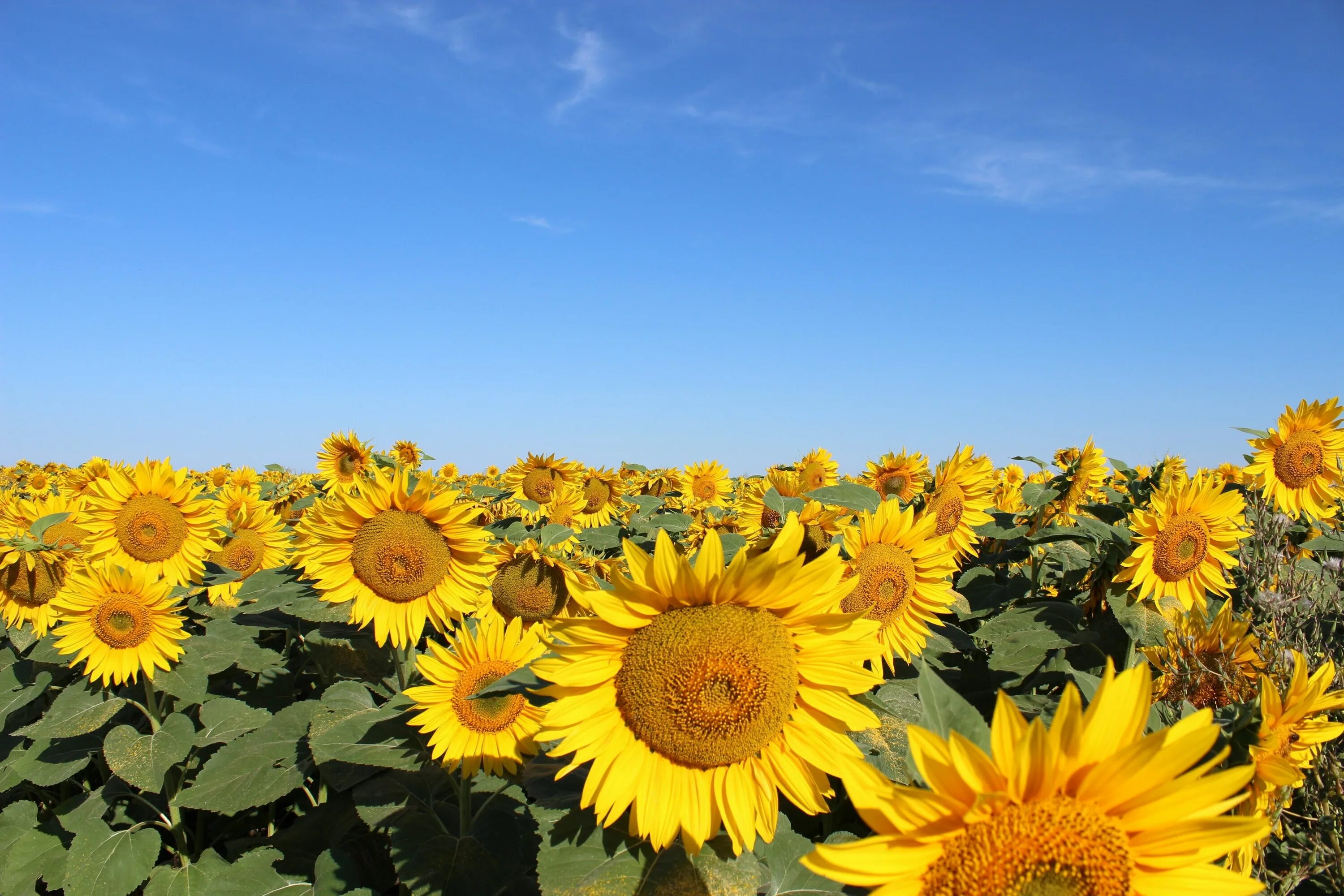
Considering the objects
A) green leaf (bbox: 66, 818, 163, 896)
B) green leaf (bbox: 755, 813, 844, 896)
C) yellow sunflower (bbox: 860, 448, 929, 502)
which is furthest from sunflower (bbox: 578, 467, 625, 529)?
green leaf (bbox: 755, 813, 844, 896)

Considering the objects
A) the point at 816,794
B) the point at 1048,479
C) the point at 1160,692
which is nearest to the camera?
the point at 816,794

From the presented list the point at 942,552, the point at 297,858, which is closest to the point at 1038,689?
the point at 942,552

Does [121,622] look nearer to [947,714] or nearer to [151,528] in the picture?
[151,528]

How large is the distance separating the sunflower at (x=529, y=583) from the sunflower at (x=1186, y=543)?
2.48 meters

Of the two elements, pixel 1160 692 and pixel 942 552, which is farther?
pixel 942 552

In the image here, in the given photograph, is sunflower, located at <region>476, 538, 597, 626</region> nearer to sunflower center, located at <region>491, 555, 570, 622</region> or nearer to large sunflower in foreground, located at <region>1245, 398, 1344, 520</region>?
sunflower center, located at <region>491, 555, 570, 622</region>

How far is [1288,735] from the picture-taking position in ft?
6.62

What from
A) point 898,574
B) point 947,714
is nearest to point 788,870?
point 947,714

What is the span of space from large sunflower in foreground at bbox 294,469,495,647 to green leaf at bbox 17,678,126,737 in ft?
5.28

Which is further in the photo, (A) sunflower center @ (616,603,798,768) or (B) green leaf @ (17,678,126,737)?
(B) green leaf @ (17,678,126,737)

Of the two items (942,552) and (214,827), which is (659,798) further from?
Answer: (214,827)

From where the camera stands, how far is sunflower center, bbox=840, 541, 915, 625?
334 cm

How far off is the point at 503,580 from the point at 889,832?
2603 millimetres

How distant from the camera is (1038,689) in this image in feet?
13.2
